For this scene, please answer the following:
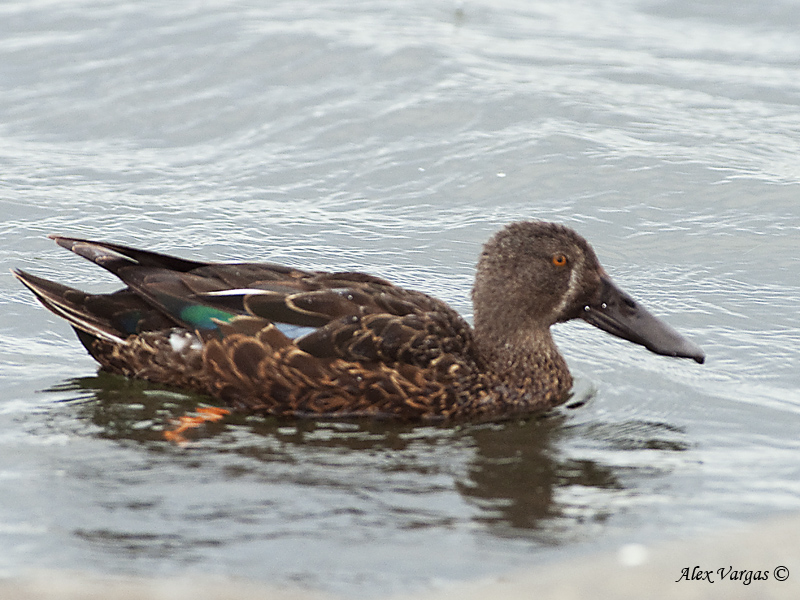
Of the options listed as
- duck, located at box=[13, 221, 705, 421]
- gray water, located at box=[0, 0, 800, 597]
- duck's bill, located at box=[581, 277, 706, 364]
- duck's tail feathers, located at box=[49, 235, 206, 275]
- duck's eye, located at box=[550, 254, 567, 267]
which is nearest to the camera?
gray water, located at box=[0, 0, 800, 597]

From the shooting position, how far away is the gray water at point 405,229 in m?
5.66

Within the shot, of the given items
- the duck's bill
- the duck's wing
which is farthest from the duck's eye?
the duck's wing

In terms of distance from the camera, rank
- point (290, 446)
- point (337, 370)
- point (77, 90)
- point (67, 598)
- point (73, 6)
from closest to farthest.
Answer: point (67, 598), point (290, 446), point (337, 370), point (77, 90), point (73, 6)

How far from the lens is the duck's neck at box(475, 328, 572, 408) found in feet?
24.0

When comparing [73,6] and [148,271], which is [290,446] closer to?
[148,271]

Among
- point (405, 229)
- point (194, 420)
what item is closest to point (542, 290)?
point (194, 420)

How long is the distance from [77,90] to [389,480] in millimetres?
8286

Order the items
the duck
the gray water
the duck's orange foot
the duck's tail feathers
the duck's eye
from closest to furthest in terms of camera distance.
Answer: the gray water < the duck's orange foot < the duck < the duck's eye < the duck's tail feathers

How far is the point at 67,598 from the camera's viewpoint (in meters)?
4.72

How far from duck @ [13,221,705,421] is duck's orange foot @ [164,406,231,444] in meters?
0.13

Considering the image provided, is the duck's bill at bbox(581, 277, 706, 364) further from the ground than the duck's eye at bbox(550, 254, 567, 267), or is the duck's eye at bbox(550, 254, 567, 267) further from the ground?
the duck's eye at bbox(550, 254, 567, 267)

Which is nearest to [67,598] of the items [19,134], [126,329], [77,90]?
[126,329]

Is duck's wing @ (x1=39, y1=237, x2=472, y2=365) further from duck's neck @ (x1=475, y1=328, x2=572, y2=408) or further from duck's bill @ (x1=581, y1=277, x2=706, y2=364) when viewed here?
duck's bill @ (x1=581, y1=277, x2=706, y2=364)

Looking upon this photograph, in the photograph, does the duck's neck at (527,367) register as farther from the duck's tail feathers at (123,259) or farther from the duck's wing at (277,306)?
the duck's tail feathers at (123,259)
